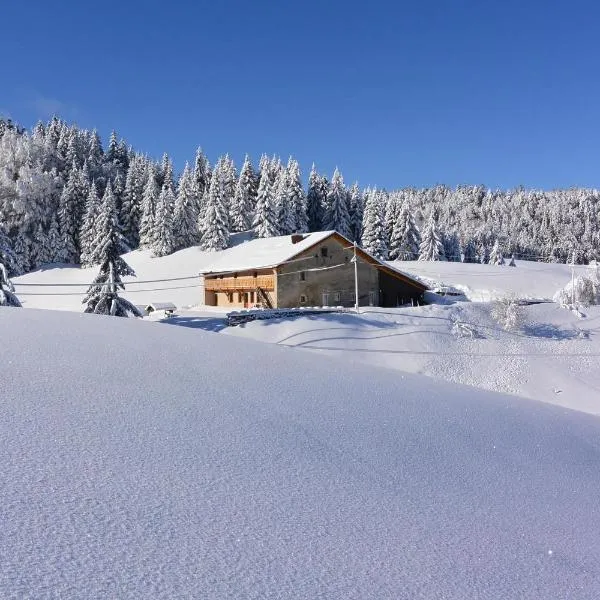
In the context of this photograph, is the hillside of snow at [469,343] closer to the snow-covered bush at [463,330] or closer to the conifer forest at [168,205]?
the snow-covered bush at [463,330]

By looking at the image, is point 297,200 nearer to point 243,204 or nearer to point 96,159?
point 243,204

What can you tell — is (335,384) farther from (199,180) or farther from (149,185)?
(199,180)

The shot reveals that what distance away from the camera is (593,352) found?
27.7 meters

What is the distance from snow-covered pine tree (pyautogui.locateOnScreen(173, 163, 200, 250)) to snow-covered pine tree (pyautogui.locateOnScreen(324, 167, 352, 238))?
18.4 m

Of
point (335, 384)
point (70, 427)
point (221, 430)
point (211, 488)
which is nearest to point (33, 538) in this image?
point (211, 488)

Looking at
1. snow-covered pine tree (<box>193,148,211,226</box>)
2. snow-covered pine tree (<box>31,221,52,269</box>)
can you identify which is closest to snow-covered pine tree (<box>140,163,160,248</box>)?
snow-covered pine tree (<box>193,148,211,226</box>)

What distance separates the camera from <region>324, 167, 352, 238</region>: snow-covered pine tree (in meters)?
69.6

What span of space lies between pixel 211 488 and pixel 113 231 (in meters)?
29.9

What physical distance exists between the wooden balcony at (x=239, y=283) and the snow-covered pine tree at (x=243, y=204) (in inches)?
915

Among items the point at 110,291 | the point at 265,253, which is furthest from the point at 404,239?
the point at 110,291

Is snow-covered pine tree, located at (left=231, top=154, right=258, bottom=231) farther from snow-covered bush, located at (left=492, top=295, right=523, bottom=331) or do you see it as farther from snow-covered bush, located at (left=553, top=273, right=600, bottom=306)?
snow-covered bush, located at (left=492, top=295, right=523, bottom=331)

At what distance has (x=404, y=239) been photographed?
6594 cm

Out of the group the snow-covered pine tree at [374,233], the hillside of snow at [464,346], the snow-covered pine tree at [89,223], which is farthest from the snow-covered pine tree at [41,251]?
the hillside of snow at [464,346]

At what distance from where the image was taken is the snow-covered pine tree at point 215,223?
59.4m
